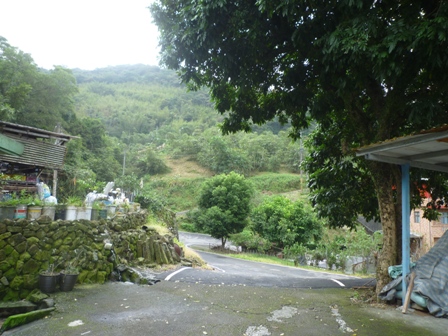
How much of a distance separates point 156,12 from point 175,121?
69697 mm

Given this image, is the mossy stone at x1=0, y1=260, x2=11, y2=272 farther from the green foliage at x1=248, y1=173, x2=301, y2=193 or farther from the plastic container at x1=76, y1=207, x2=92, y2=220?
the green foliage at x1=248, y1=173, x2=301, y2=193

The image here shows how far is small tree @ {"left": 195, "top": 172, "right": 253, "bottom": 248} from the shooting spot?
86.2ft

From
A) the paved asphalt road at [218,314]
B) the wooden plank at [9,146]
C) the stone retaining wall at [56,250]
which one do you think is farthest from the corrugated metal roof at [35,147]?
the wooden plank at [9,146]

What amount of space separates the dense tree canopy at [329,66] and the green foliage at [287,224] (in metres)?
16.6

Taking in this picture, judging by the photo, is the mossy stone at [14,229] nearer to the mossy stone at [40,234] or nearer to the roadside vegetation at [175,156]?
the mossy stone at [40,234]

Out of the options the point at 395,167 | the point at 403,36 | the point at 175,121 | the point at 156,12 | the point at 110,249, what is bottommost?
the point at 110,249

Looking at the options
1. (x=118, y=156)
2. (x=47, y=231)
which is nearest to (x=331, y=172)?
(x=47, y=231)

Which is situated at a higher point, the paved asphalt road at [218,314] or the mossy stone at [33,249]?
the mossy stone at [33,249]

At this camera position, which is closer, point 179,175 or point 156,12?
point 156,12

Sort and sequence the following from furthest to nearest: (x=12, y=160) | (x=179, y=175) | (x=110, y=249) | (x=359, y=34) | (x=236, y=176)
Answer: (x=179, y=175), (x=236, y=176), (x=12, y=160), (x=110, y=249), (x=359, y=34)

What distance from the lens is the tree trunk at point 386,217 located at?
19.6 ft

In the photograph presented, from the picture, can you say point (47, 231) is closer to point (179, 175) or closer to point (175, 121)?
point (179, 175)

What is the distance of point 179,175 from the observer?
51406 millimetres

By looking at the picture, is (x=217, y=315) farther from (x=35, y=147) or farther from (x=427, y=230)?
(x=427, y=230)
